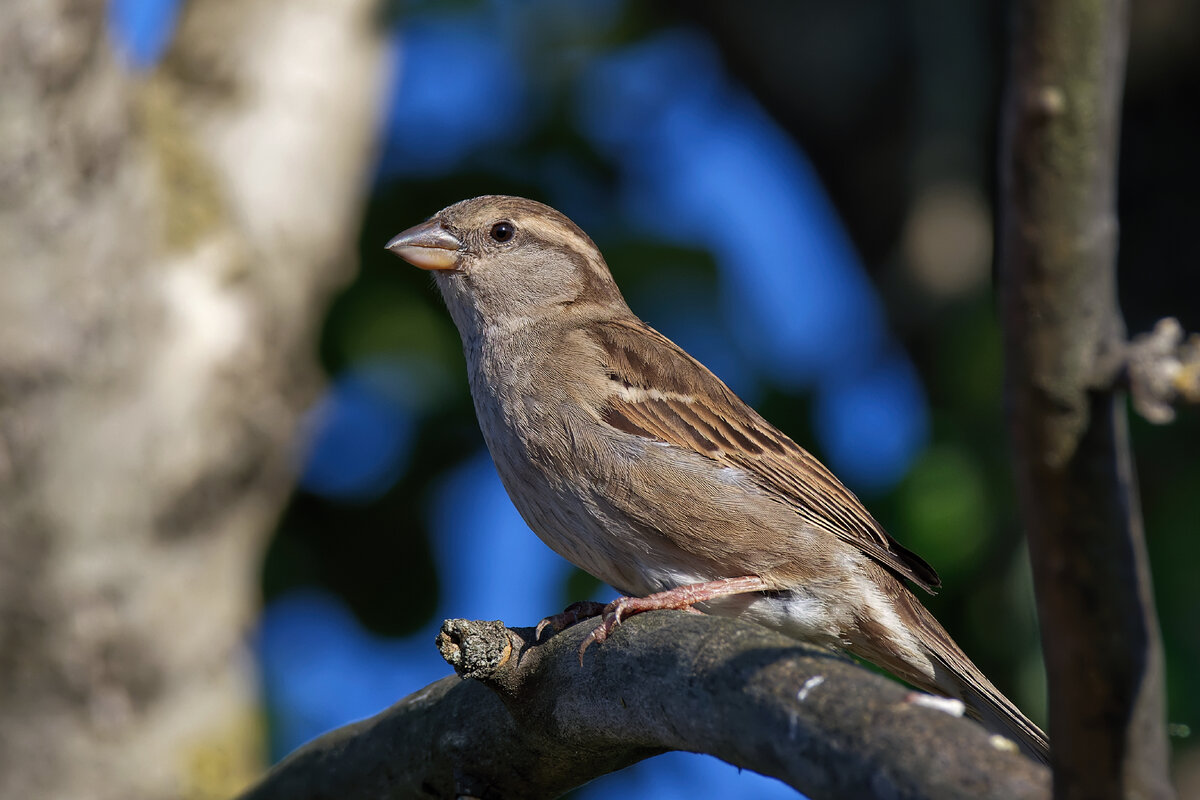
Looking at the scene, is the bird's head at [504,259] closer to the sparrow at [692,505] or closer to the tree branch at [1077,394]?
the sparrow at [692,505]

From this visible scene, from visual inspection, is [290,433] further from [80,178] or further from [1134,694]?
[1134,694]

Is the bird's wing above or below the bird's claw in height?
above

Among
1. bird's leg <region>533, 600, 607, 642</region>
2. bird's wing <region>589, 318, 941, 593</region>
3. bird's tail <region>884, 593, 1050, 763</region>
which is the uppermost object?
bird's wing <region>589, 318, 941, 593</region>

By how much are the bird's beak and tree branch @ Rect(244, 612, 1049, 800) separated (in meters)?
1.86

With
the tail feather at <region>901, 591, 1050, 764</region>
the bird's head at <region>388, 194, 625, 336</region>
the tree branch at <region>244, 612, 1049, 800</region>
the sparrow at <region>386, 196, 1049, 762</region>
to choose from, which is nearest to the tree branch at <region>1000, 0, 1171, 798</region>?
the tree branch at <region>244, 612, 1049, 800</region>

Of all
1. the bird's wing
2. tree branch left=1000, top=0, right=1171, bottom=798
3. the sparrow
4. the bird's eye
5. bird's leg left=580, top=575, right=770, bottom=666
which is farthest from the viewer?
the bird's eye

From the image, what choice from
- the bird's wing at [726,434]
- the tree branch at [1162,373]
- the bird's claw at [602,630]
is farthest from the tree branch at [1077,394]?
the bird's wing at [726,434]

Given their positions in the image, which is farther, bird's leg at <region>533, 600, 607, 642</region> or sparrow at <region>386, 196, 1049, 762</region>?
sparrow at <region>386, 196, 1049, 762</region>

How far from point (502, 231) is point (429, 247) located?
30cm

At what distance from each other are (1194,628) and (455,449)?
305cm

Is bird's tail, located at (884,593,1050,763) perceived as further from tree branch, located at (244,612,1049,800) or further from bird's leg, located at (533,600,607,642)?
tree branch, located at (244,612,1049,800)

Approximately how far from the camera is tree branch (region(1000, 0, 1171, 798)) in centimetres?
126

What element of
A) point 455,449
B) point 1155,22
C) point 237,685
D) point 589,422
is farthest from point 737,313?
point 237,685

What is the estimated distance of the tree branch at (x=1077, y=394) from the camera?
1.26m
